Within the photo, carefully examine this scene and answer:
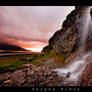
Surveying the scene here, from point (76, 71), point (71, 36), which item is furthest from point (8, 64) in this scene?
point (71, 36)

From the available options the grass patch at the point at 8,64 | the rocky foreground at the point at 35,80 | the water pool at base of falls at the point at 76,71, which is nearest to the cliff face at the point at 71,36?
the water pool at base of falls at the point at 76,71

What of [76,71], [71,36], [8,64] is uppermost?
[71,36]

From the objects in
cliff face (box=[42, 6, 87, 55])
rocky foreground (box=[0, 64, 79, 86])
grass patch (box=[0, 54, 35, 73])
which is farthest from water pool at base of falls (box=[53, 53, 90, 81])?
grass patch (box=[0, 54, 35, 73])

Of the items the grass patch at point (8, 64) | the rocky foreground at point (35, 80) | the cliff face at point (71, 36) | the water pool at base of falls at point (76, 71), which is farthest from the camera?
the cliff face at point (71, 36)

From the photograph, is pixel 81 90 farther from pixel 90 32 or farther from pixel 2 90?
pixel 90 32

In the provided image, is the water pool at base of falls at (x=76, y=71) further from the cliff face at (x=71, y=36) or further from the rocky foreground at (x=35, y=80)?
the cliff face at (x=71, y=36)

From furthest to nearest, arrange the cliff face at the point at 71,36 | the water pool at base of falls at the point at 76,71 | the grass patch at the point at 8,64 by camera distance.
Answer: the cliff face at the point at 71,36, the grass patch at the point at 8,64, the water pool at base of falls at the point at 76,71

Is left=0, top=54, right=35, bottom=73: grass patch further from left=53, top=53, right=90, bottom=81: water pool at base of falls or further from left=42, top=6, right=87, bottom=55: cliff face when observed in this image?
left=42, top=6, right=87, bottom=55: cliff face

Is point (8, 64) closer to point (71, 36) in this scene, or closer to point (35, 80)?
point (35, 80)

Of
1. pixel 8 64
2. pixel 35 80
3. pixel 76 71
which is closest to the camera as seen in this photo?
pixel 35 80

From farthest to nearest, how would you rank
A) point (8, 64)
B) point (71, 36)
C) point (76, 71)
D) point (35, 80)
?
point (71, 36)
point (8, 64)
point (76, 71)
point (35, 80)

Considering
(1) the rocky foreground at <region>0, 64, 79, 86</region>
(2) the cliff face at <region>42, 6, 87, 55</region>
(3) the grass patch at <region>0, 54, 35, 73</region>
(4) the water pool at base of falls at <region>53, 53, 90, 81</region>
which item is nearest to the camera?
(1) the rocky foreground at <region>0, 64, 79, 86</region>
